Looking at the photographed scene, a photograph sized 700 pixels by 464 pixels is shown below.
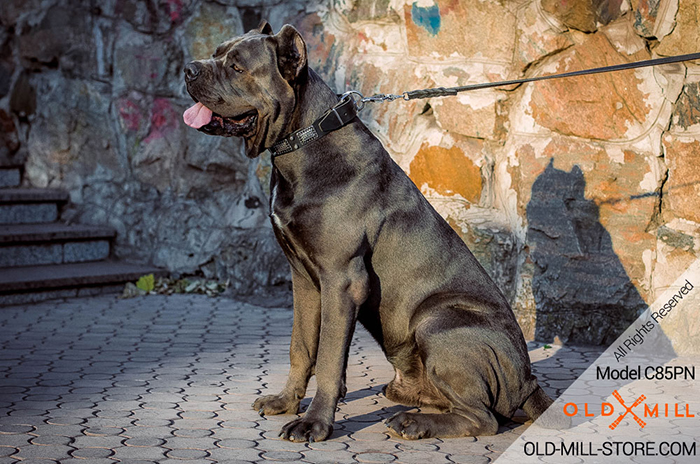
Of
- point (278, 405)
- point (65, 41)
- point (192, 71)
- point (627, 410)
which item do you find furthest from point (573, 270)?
point (65, 41)

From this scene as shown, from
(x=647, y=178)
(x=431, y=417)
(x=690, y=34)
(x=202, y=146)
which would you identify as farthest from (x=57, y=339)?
(x=690, y=34)

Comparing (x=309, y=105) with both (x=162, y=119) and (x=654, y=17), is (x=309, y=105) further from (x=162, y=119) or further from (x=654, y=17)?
(x=162, y=119)

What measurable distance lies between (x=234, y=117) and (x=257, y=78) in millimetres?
178

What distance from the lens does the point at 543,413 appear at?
3197mm

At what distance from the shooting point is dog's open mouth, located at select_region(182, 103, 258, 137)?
121 inches

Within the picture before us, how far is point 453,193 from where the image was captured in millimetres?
5062

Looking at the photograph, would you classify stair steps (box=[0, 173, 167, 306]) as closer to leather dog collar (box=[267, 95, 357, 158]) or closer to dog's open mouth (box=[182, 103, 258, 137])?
dog's open mouth (box=[182, 103, 258, 137])

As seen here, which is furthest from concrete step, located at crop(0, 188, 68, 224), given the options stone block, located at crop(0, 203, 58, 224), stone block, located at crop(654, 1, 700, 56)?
stone block, located at crop(654, 1, 700, 56)

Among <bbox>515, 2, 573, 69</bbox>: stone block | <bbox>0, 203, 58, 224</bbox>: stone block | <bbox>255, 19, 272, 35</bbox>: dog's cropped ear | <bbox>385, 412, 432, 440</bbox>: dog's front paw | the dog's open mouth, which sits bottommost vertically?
<bbox>385, 412, 432, 440</bbox>: dog's front paw

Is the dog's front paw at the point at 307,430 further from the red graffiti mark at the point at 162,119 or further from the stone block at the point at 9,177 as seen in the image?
the stone block at the point at 9,177

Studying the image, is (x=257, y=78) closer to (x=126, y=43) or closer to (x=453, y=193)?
(x=453, y=193)

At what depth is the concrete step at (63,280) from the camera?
580 centimetres

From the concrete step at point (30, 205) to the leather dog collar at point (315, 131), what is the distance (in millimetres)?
4323

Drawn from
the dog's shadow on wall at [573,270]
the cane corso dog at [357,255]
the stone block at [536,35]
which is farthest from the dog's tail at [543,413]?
the stone block at [536,35]
